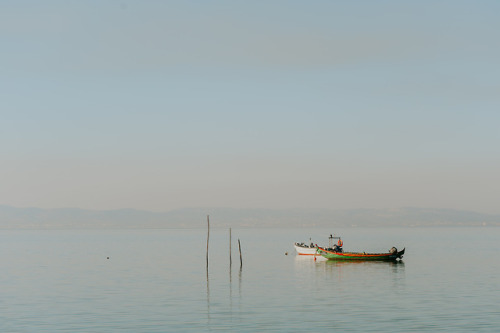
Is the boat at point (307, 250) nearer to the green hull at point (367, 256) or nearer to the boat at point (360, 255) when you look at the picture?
the boat at point (360, 255)

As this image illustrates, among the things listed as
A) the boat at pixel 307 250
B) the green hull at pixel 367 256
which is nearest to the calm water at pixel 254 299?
the green hull at pixel 367 256

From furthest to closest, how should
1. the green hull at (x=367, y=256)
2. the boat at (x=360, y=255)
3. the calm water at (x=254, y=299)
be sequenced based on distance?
the green hull at (x=367, y=256)
the boat at (x=360, y=255)
the calm water at (x=254, y=299)

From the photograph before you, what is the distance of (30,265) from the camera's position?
10419 cm

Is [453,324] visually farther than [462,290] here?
No

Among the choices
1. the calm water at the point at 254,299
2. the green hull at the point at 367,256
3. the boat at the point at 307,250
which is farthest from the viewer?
the boat at the point at 307,250

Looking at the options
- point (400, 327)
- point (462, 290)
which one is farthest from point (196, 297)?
point (462, 290)

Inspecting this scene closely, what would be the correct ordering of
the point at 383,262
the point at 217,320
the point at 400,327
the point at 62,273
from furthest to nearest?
1. the point at 383,262
2. the point at 62,273
3. the point at 217,320
4. the point at 400,327

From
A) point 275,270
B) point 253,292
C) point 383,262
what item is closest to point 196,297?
point 253,292

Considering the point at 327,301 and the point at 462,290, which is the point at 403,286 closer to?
the point at 462,290

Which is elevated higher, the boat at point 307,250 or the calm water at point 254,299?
the boat at point 307,250

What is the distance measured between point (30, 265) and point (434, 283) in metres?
→ 66.5

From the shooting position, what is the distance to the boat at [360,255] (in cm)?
9956

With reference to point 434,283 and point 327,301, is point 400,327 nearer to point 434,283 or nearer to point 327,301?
point 327,301

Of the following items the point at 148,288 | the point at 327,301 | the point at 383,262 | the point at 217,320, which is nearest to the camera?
the point at 217,320
